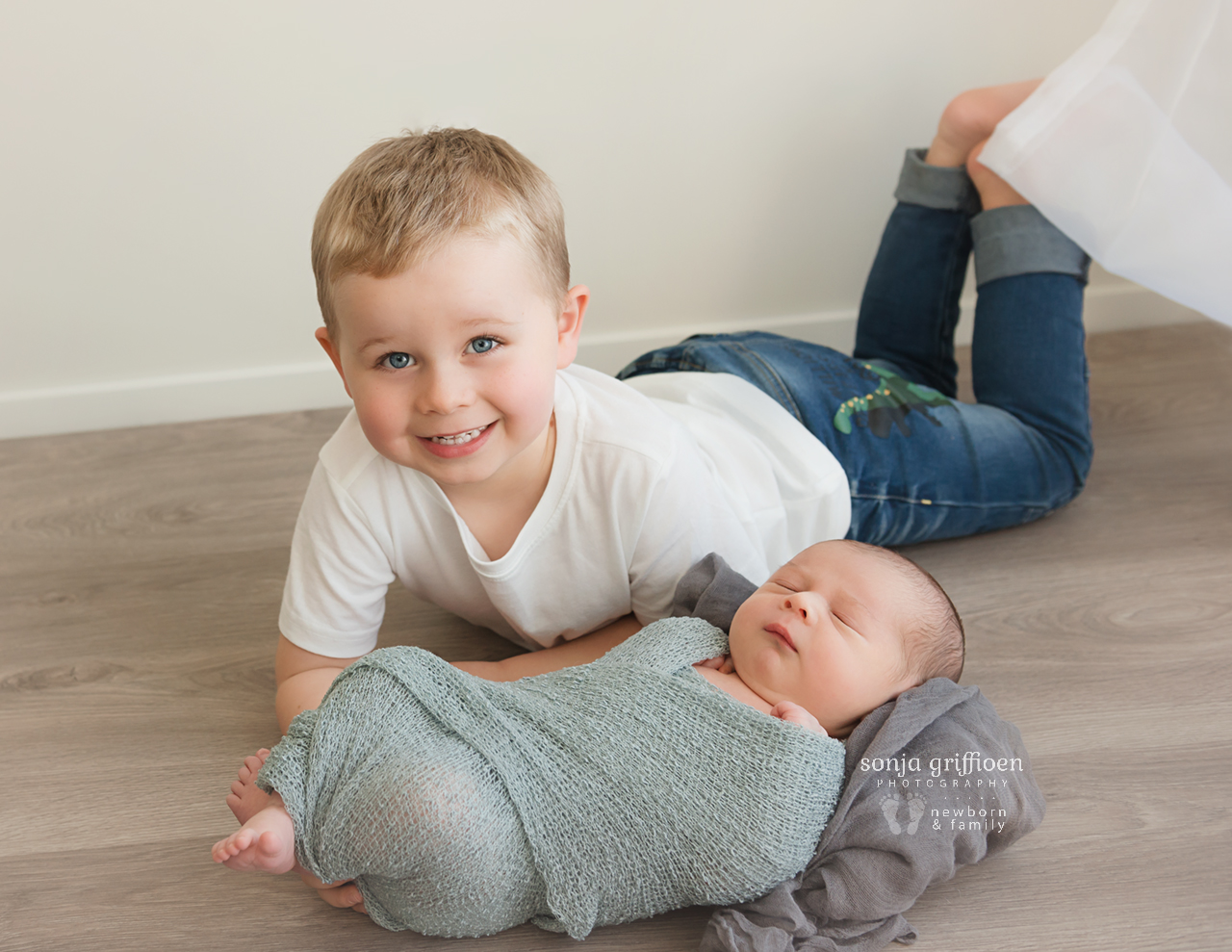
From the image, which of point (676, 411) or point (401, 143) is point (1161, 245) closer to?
point (676, 411)

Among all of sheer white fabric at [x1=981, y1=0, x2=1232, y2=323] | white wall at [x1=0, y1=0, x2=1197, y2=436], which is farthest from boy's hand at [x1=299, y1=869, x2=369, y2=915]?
sheer white fabric at [x1=981, y1=0, x2=1232, y2=323]

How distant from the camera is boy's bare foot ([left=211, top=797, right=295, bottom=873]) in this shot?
2.15 feet

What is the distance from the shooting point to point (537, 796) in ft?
2.36

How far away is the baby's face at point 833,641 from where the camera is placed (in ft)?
2.67

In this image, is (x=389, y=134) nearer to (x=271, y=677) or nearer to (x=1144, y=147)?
(x=271, y=677)

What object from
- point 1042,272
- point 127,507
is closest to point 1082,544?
point 1042,272

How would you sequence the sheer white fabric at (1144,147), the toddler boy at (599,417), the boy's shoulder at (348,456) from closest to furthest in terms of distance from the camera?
1. the toddler boy at (599,417)
2. the boy's shoulder at (348,456)
3. the sheer white fabric at (1144,147)

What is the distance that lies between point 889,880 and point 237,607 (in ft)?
2.64

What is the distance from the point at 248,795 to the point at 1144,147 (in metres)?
1.17

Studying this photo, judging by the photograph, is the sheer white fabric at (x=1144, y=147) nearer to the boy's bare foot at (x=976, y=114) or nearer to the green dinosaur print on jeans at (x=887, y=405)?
the boy's bare foot at (x=976, y=114)

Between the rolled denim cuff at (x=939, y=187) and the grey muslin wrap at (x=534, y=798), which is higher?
the rolled denim cuff at (x=939, y=187)

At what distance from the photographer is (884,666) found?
821 mm

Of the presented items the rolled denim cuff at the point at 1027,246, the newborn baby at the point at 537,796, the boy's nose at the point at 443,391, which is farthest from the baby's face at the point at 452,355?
the rolled denim cuff at the point at 1027,246

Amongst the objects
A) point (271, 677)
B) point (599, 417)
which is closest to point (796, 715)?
point (599, 417)
